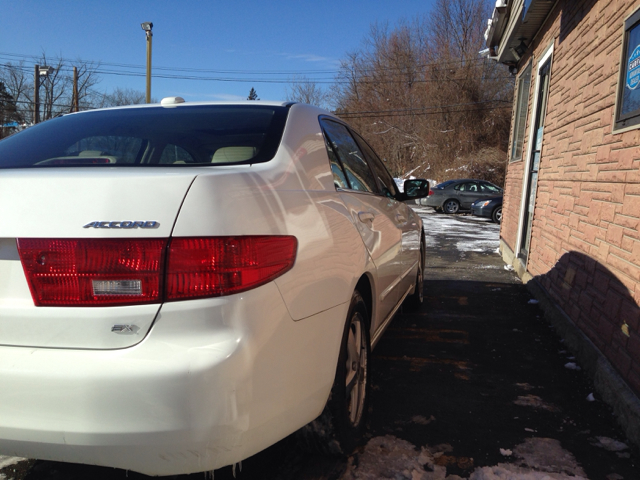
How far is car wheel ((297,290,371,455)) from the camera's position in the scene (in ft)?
7.18

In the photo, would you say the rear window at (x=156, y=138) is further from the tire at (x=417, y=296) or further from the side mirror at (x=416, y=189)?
the tire at (x=417, y=296)

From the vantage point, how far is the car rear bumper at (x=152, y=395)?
1.46 metres

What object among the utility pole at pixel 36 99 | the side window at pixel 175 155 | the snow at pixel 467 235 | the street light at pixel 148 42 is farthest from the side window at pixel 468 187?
the utility pole at pixel 36 99

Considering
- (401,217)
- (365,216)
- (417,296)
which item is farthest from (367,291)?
(417,296)

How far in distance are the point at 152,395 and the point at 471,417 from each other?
2.05 m

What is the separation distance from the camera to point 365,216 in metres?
2.70

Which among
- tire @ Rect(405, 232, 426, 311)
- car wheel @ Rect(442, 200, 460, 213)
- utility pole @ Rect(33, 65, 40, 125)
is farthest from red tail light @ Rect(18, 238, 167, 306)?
utility pole @ Rect(33, 65, 40, 125)

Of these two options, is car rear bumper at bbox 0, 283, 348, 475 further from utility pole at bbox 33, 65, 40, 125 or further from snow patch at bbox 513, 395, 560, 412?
utility pole at bbox 33, 65, 40, 125

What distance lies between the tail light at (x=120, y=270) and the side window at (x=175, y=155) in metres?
0.76

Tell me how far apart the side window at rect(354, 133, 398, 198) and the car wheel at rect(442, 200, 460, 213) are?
56.3 ft

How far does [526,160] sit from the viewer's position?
738 centimetres

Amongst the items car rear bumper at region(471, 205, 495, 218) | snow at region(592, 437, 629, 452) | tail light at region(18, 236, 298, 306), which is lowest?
snow at region(592, 437, 629, 452)

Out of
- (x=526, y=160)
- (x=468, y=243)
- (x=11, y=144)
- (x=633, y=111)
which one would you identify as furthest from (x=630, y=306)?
(x=468, y=243)

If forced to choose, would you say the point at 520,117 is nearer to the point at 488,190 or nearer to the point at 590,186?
the point at 590,186
